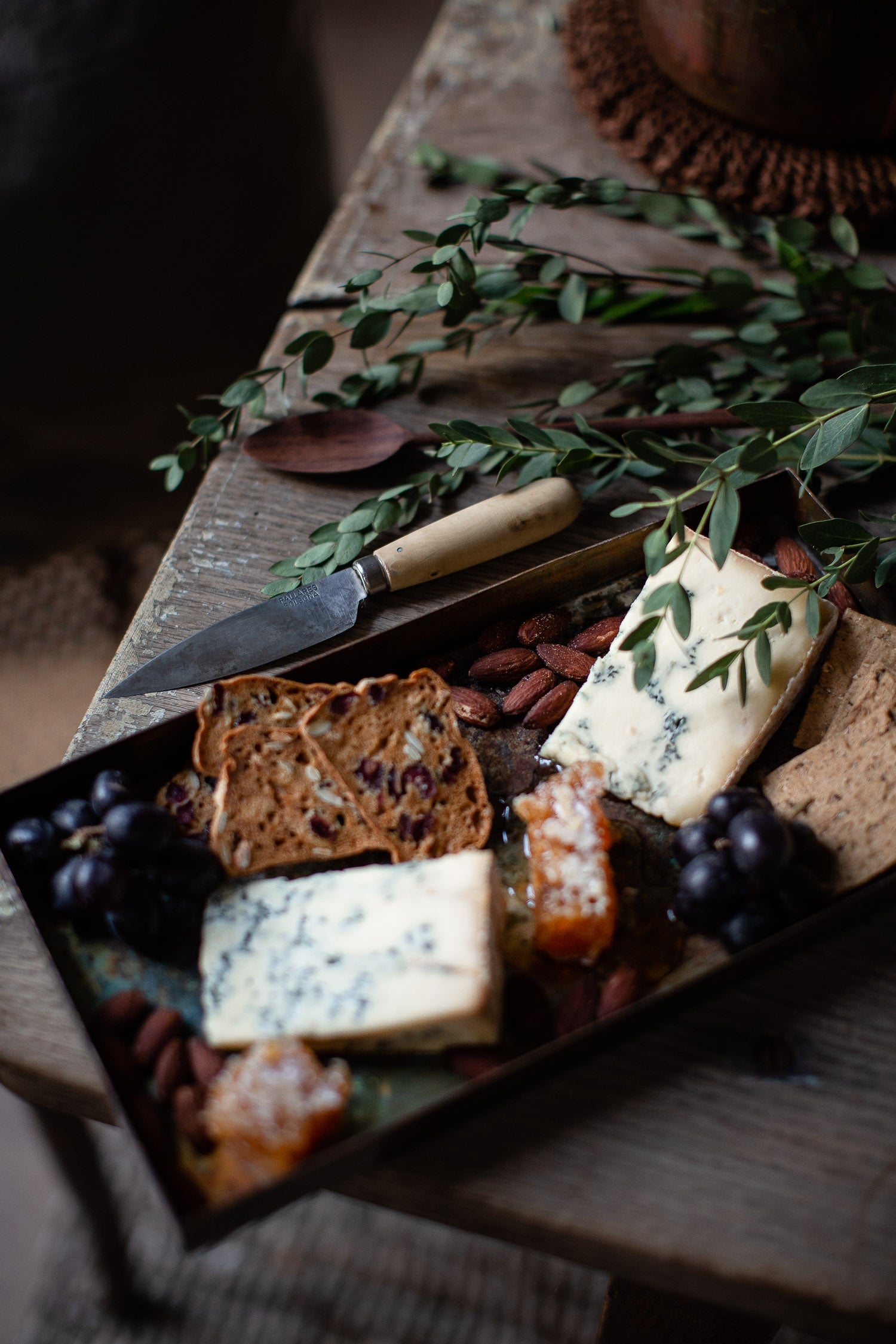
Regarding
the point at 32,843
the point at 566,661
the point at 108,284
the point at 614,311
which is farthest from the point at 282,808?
the point at 108,284

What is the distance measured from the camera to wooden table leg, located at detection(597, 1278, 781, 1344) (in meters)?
0.91

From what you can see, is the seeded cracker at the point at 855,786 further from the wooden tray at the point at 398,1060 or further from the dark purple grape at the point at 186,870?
the dark purple grape at the point at 186,870

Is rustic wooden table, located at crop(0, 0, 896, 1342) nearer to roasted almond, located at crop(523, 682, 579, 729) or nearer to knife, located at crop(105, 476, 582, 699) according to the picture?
knife, located at crop(105, 476, 582, 699)

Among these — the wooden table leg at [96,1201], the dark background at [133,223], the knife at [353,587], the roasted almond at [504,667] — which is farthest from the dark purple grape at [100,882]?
the dark background at [133,223]

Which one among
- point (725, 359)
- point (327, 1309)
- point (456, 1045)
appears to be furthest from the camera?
point (327, 1309)

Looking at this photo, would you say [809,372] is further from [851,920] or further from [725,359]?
[851,920]

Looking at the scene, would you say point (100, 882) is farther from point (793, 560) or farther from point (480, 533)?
point (793, 560)

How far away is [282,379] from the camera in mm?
1140

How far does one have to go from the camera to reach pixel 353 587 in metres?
1.02

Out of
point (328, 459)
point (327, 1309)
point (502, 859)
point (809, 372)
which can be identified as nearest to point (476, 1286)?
point (327, 1309)

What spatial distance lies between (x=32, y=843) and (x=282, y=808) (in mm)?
196

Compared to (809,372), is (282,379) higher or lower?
higher

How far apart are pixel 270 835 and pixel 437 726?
173 mm

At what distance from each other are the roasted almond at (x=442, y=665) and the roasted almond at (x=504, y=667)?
0.07ft
